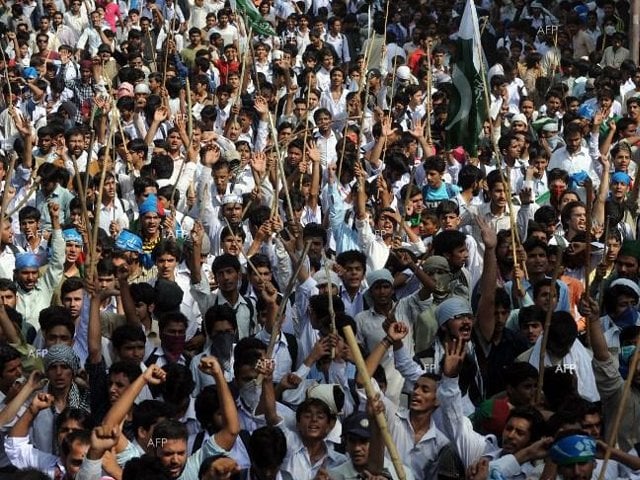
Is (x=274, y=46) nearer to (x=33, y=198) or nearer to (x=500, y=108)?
(x=500, y=108)

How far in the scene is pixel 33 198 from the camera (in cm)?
1079

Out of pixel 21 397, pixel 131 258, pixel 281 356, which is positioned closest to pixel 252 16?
pixel 131 258

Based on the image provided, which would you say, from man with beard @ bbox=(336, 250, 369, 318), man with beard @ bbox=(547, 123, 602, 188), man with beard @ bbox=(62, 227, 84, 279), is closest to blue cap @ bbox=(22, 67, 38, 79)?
man with beard @ bbox=(547, 123, 602, 188)

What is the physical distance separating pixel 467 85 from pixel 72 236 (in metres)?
2.68

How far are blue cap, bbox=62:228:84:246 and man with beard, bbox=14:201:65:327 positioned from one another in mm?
171

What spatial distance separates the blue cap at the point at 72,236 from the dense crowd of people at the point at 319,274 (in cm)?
2

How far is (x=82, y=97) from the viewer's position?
14.3m

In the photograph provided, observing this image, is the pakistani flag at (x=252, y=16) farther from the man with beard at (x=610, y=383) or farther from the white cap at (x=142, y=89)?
the man with beard at (x=610, y=383)

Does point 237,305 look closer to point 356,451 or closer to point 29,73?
point 356,451

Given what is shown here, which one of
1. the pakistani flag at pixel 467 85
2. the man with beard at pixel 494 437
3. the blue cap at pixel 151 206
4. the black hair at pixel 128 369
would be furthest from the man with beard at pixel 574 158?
the black hair at pixel 128 369

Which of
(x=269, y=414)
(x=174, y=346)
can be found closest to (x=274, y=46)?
(x=174, y=346)

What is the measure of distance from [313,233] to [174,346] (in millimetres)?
1760

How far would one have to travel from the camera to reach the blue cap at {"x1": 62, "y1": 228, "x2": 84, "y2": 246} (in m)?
8.88

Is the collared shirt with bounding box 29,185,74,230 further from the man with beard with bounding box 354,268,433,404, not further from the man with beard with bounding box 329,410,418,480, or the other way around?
the man with beard with bounding box 329,410,418,480
